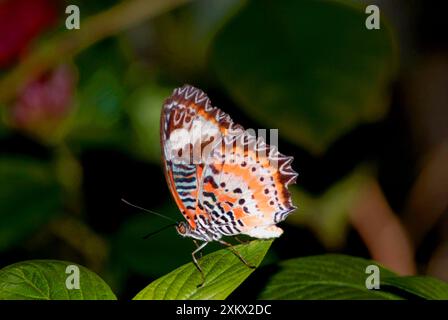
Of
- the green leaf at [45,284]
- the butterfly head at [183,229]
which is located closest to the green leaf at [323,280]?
the butterfly head at [183,229]

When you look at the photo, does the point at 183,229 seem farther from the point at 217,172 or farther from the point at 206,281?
the point at 206,281

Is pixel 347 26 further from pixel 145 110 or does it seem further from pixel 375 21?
pixel 145 110

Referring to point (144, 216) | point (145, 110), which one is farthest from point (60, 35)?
point (144, 216)

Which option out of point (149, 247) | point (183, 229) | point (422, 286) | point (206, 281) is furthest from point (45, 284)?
point (149, 247)

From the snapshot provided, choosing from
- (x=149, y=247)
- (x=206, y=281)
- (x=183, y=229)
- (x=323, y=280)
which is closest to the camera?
(x=206, y=281)

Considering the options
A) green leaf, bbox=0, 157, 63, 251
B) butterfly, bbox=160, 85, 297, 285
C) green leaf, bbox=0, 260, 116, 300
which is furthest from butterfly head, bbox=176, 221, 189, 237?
green leaf, bbox=0, 157, 63, 251

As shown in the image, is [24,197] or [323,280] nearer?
[323,280]

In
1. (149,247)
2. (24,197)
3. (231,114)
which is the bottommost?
(149,247)
